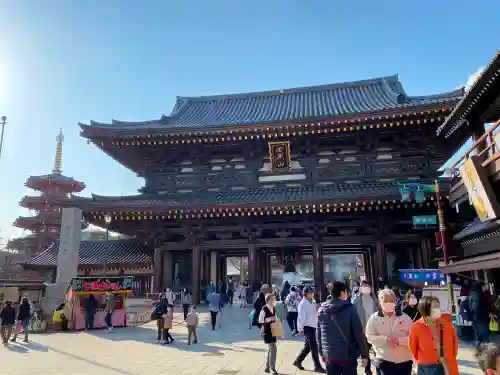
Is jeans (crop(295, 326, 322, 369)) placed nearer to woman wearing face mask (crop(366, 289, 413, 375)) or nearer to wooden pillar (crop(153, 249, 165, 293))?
woman wearing face mask (crop(366, 289, 413, 375))

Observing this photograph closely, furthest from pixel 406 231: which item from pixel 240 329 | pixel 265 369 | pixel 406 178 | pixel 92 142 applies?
pixel 92 142

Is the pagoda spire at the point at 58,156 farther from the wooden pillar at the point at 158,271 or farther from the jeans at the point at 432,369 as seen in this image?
the jeans at the point at 432,369

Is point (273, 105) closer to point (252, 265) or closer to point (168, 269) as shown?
point (252, 265)

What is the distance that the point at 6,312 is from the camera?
11.7 metres

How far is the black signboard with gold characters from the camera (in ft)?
57.4

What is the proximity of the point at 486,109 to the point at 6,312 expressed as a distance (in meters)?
16.8

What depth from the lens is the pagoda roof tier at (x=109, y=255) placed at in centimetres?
2069

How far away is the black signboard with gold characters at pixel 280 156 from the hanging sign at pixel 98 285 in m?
8.48

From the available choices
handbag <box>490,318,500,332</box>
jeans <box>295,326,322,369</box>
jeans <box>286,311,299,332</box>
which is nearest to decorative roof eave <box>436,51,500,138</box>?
handbag <box>490,318,500,332</box>

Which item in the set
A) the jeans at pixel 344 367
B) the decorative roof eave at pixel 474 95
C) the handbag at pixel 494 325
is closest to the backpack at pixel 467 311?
the handbag at pixel 494 325

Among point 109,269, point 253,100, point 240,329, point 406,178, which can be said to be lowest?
point 240,329

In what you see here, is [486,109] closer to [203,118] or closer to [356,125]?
[356,125]

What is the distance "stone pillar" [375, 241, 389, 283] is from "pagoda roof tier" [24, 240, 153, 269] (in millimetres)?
12146

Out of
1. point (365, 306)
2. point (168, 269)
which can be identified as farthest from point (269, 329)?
point (168, 269)
